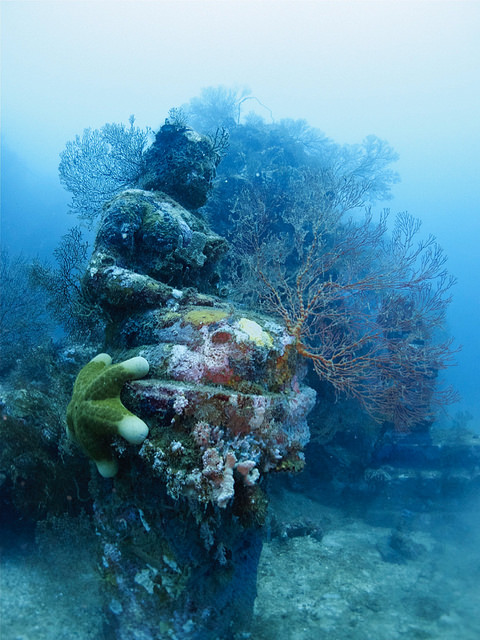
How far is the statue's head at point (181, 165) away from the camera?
21.0 ft

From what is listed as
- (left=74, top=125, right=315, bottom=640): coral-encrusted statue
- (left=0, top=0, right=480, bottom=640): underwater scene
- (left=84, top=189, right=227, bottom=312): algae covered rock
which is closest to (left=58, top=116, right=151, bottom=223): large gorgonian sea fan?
(left=0, top=0, right=480, bottom=640): underwater scene

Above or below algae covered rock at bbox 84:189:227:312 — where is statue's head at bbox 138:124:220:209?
above

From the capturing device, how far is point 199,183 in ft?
21.4

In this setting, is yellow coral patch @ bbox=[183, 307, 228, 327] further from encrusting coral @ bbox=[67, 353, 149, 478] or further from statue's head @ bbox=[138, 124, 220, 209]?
statue's head @ bbox=[138, 124, 220, 209]

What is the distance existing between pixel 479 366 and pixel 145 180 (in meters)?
80.2

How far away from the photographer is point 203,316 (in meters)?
3.65

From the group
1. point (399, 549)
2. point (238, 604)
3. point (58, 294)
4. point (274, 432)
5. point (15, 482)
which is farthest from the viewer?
point (399, 549)

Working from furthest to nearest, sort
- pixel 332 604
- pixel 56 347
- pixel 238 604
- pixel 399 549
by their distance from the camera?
pixel 56 347, pixel 399 549, pixel 332 604, pixel 238 604

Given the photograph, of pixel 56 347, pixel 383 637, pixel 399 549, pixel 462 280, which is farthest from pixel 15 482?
pixel 462 280

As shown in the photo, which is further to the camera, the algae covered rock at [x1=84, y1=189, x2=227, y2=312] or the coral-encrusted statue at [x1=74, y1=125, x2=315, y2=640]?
the algae covered rock at [x1=84, y1=189, x2=227, y2=312]

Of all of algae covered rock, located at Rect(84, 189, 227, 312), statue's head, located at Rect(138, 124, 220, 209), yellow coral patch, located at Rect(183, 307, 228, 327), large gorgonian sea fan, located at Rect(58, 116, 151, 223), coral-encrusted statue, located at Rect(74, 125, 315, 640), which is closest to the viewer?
coral-encrusted statue, located at Rect(74, 125, 315, 640)

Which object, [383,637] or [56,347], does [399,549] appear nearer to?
[383,637]

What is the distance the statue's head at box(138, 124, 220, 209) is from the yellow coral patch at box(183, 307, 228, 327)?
3.71m

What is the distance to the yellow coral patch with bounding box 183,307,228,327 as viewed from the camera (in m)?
3.57
